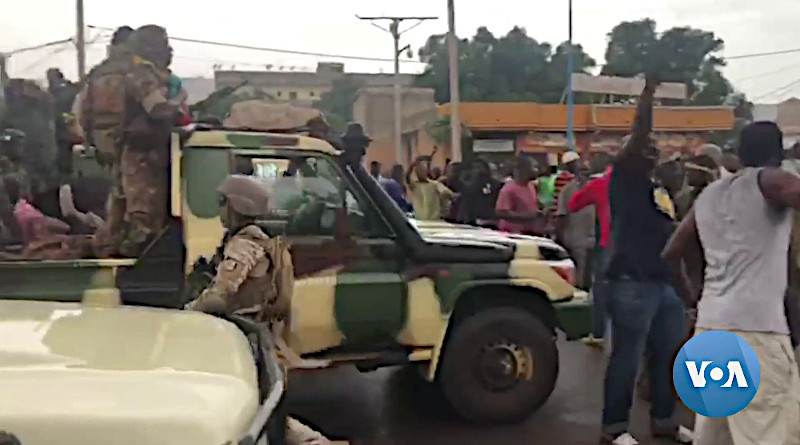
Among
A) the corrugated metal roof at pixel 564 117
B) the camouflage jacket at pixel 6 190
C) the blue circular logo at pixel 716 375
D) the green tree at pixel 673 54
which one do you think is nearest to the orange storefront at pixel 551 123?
the corrugated metal roof at pixel 564 117

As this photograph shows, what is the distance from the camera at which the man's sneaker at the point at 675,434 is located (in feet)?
17.7

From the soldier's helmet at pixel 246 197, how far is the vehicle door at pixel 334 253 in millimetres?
1394

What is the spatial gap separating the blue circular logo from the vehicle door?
2.47m

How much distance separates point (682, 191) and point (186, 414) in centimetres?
540

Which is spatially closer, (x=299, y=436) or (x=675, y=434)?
(x=299, y=436)

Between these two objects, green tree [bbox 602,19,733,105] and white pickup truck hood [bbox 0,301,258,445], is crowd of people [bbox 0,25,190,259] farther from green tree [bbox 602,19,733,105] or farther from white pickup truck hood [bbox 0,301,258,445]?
green tree [bbox 602,19,733,105]

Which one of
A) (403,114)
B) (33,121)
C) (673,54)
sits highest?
(673,54)

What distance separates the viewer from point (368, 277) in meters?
5.49

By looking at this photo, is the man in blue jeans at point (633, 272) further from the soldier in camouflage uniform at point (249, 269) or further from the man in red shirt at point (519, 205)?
the man in red shirt at point (519, 205)

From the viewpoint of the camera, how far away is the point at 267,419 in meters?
2.31

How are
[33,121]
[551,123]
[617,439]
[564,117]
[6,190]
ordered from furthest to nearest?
[551,123] → [564,117] → [33,121] → [6,190] → [617,439]

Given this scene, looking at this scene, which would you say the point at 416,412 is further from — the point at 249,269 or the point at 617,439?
the point at 249,269

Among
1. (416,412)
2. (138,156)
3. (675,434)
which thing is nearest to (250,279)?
(138,156)

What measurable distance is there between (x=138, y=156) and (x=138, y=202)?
0.26 m
